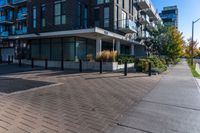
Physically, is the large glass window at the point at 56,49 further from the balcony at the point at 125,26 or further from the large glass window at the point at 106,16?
the balcony at the point at 125,26

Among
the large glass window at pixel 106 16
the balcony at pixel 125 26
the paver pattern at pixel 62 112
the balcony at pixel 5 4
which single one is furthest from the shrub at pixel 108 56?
the balcony at pixel 5 4

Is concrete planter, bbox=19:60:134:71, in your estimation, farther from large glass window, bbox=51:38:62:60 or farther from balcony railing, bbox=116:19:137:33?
balcony railing, bbox=116:19:137:33

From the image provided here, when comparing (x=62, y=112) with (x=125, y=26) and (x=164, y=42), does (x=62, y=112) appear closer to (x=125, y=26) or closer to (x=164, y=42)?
(x=125, y=26)

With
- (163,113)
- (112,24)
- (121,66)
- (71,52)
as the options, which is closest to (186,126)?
(163,113)

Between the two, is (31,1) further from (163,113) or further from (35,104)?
(163,113)

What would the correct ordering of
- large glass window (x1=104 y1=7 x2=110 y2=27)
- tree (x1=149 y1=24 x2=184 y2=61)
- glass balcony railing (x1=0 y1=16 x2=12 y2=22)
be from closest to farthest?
1. large glass window (x1=104 y1=7 x2=110 y2=27)
2. tree (x1=149 y1=24 x2=184 y2=61)
3. glass balcony railing (x1=0 y1=16 x2=12 y2=22)

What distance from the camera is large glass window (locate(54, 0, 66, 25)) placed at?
22.7 meters

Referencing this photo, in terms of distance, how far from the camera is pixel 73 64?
65.1ft

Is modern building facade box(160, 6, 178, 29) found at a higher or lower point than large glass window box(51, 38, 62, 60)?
higher

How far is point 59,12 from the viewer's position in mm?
23250

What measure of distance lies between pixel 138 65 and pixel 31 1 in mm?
18937

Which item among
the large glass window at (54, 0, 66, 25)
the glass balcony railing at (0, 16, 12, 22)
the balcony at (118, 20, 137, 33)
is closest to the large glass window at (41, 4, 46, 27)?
the large glass window at (54, 0, 66, 25)

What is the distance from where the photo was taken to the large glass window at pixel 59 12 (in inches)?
895

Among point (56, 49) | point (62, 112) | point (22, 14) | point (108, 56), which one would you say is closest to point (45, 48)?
point (56, 49)
